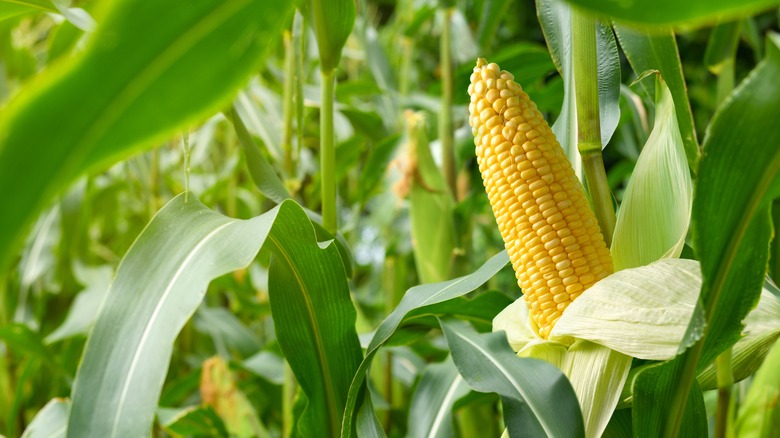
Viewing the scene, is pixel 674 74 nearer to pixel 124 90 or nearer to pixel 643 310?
pixel 643 310

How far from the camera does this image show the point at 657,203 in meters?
0.41

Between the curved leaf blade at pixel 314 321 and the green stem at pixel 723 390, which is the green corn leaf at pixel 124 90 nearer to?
the curved leaf blade at pixel 314 321

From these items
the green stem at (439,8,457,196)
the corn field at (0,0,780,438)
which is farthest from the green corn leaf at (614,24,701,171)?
the green stem at (439,8,457,196)

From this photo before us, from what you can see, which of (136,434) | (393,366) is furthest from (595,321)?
(393,366)

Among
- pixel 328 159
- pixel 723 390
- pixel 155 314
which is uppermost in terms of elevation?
pixel 328 159

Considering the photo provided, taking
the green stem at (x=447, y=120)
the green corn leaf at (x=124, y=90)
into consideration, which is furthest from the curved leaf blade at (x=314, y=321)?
the green stem at (x=447, y=120)

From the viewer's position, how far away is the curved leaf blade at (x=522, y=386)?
35cm

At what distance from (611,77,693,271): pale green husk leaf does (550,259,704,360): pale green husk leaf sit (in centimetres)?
4

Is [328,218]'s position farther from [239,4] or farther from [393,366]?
[393,366]

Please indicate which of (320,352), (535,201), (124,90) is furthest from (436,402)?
(124,90)

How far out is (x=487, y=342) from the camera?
406 mm

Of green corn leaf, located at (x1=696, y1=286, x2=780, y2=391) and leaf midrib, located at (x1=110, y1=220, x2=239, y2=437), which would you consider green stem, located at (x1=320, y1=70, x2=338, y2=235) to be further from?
green corn leaf, located at (x1=696, y1=286, x2=780, y2=391)

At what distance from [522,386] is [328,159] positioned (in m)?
0.24

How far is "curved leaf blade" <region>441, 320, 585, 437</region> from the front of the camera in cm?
35
